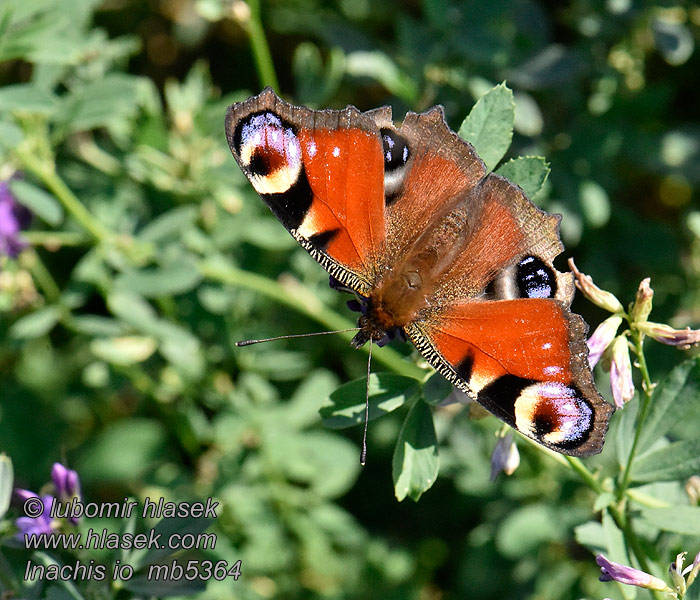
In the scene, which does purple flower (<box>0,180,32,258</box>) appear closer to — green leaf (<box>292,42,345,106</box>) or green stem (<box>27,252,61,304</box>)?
green stem (<box>27,252,61,304</box>)

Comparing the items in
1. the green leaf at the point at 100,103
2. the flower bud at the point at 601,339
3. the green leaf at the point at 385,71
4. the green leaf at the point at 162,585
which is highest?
the green leaf at the point at 385,71

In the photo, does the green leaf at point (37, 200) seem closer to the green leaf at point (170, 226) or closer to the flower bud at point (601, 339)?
the green leaf at point (170, 226)

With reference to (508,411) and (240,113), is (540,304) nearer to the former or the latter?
(508,411)

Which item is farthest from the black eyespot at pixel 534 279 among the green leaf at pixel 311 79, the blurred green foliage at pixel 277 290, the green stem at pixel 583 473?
the green leaf at pixel 311 79

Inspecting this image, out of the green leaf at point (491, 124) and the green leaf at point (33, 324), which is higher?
the green leaf at point (491, 124)

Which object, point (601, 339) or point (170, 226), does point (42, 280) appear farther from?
point (601, 339)

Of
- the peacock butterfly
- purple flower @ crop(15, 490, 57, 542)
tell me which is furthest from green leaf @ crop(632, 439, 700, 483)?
purple flower @ crop(15, 490, 57, 542)

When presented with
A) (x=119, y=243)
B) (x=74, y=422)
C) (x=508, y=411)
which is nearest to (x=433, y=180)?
(x=508, y=411)
